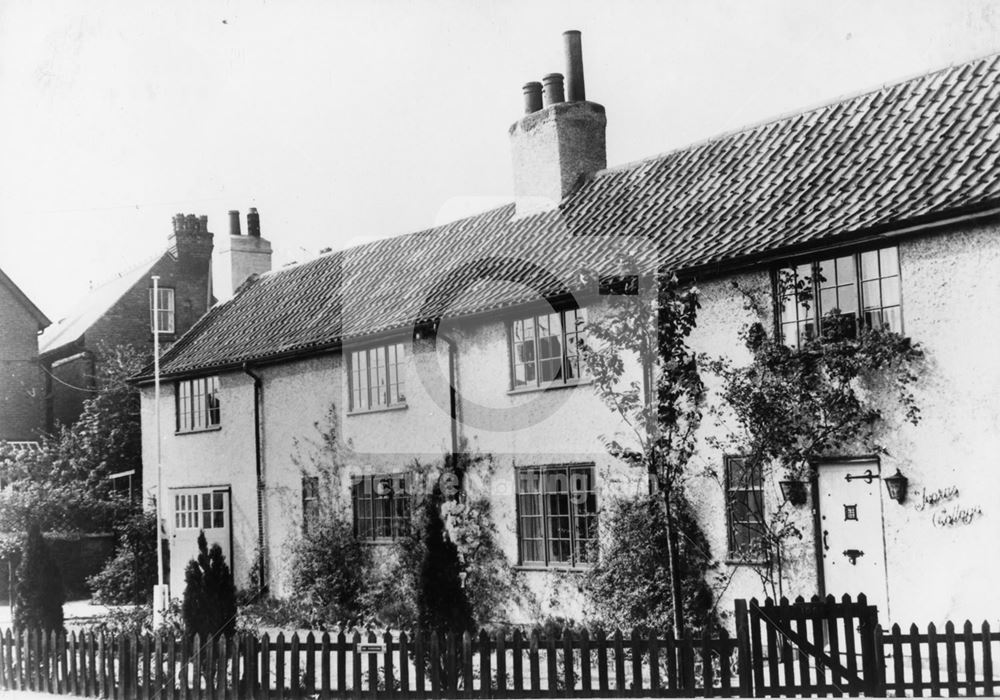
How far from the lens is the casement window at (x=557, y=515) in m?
16.1

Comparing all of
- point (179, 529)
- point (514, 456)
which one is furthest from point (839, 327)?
point (179, 529)

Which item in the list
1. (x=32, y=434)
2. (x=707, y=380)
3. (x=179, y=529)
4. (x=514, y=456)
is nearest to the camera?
(x=707, y=380)

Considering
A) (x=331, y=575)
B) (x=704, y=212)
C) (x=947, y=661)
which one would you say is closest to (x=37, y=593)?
(x=331, y=575)

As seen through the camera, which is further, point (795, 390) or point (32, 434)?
point (32, 434)

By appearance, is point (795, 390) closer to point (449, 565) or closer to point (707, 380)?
point (707, 380)

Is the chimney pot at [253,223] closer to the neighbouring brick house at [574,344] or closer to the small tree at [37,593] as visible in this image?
the neighbouring brick house at [574,344]

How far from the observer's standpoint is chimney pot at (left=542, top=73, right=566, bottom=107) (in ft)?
67.3

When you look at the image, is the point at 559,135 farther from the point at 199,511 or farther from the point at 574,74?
the point at 199,511

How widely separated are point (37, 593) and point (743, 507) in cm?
1032

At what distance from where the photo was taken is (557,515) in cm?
1655

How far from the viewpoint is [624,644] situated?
10.9 meters

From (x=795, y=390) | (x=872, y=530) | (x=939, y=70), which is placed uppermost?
(x=939, y=70)

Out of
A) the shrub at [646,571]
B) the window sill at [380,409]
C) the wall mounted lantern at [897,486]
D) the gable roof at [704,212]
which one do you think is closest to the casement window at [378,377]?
the window sill at [380,409]

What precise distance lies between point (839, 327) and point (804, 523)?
2689mm
